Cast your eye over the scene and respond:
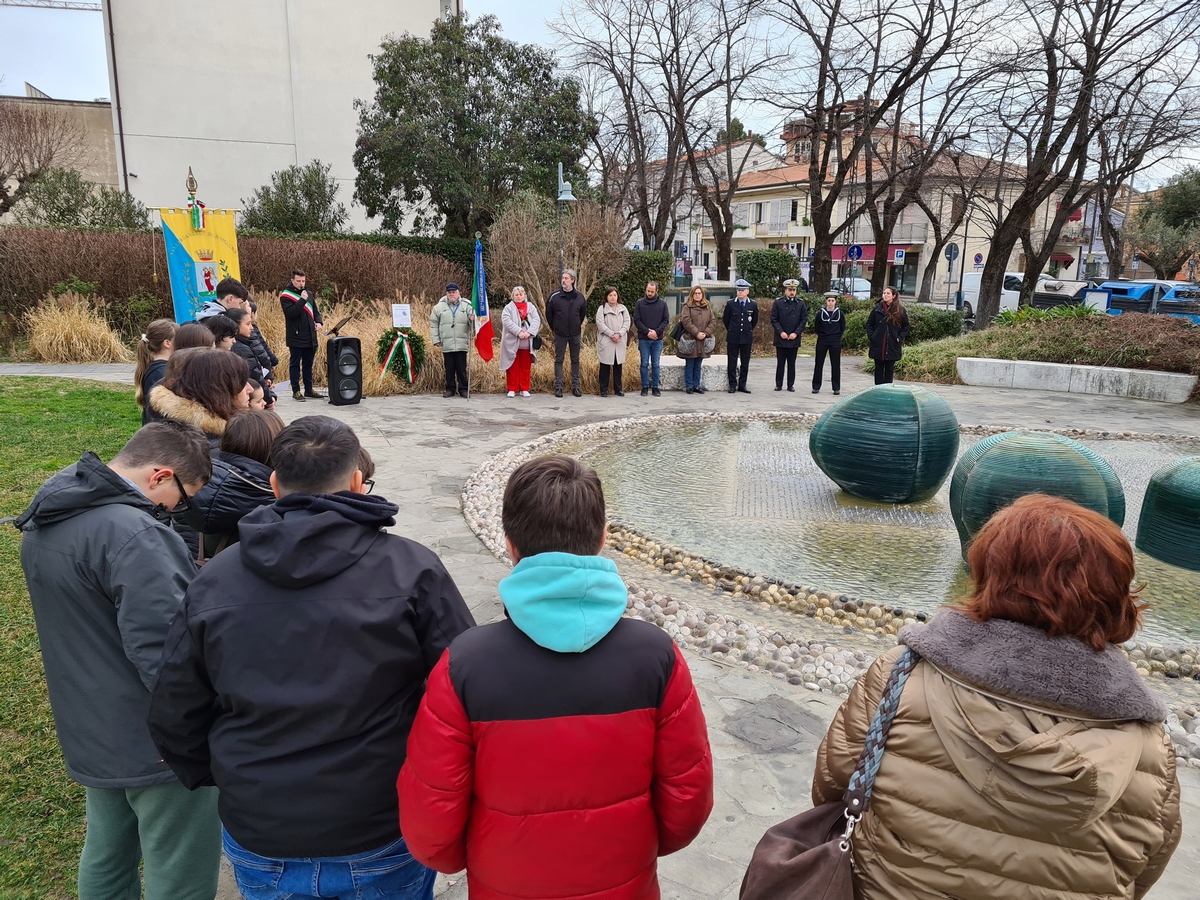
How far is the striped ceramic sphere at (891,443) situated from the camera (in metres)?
6.61

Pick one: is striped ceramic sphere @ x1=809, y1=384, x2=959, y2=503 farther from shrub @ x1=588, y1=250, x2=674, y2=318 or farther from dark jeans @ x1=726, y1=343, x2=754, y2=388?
shrub @ x1=588, y1=250, x2=674, y2=318

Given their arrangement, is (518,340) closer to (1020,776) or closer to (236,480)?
(236,480)

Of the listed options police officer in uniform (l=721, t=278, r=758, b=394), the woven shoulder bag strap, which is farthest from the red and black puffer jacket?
police officer in uniform (l=721, t=278, r=758, b=394)

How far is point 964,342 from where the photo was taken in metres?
16.3

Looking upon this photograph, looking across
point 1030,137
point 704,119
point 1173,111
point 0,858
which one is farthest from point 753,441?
point 704,119

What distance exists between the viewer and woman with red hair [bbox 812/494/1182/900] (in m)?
1.43

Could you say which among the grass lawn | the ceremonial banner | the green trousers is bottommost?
the grass lawn

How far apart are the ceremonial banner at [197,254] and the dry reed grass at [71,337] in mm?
1662

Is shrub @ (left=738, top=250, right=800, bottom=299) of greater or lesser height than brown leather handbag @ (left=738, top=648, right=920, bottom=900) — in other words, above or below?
above

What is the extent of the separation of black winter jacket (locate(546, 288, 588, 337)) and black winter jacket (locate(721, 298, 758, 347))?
7.95ft

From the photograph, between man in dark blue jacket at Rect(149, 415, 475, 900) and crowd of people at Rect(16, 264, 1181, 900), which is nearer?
crowd of people at Rect(16, 264, 1181, 900)

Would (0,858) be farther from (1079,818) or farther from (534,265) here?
(534,265)

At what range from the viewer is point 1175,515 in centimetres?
571

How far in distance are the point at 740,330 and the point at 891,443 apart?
6825mm
